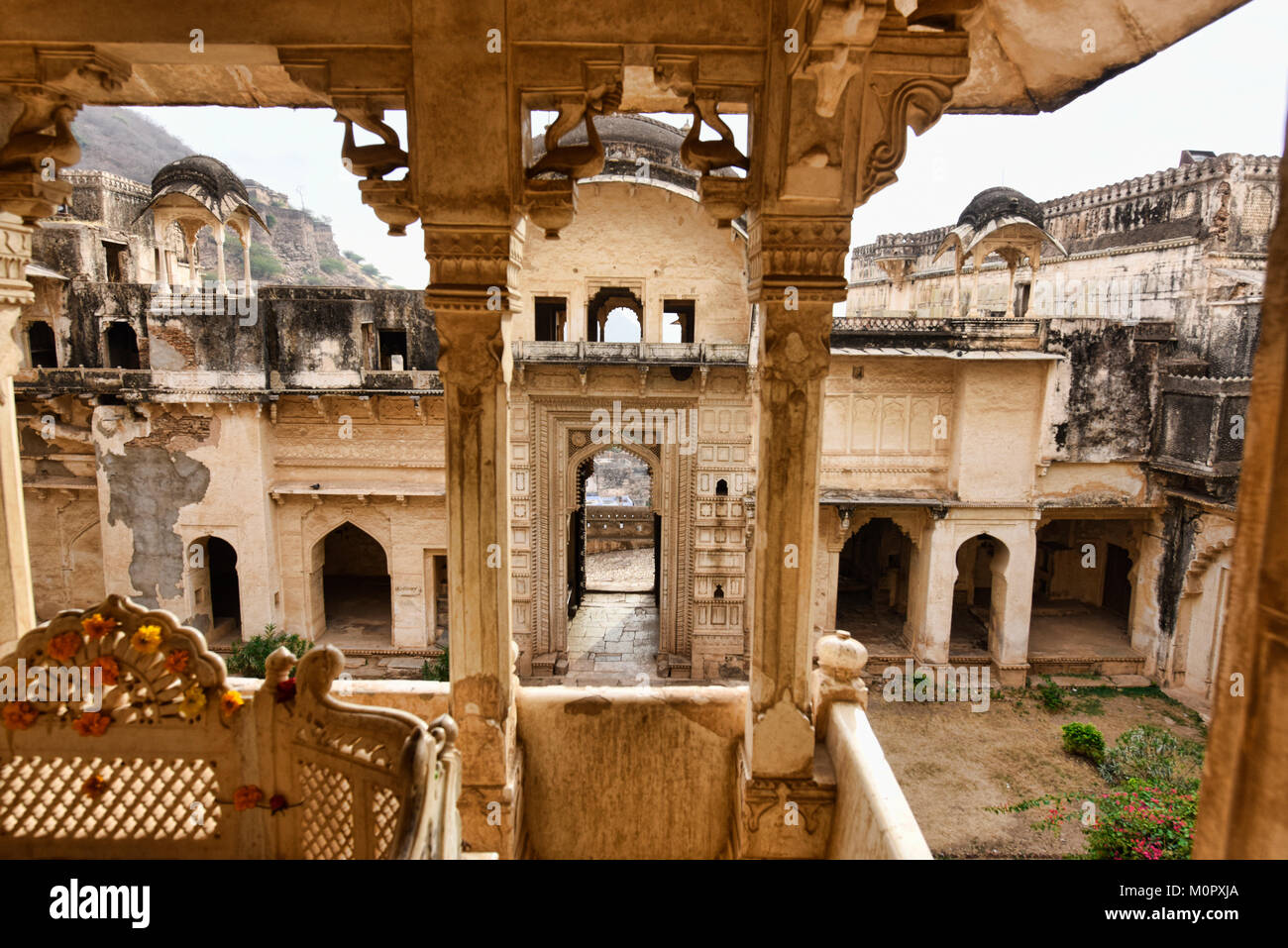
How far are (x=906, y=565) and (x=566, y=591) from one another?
7.39 metres

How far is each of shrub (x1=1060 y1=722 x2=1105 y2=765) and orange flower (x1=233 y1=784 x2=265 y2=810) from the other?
11.3 m

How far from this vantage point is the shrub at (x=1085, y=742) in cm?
1048

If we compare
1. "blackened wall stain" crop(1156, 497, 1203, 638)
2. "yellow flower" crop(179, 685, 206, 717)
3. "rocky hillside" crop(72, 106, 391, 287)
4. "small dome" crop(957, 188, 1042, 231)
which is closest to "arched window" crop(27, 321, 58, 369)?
"rocky hillside" crop(72, 106, 391, 287)

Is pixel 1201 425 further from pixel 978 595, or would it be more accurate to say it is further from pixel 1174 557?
pixel 978 595

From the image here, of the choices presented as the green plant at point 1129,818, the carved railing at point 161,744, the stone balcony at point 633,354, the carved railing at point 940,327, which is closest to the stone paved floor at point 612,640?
the stone balcony at point 633,354

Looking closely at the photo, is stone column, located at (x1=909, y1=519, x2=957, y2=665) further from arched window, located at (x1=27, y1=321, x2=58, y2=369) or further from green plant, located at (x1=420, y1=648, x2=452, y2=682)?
arched window, located at (x1=27, y1=321, x2=58, y2=369)

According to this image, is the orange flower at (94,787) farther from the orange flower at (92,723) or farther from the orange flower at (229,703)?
the orange flower at (229,703)

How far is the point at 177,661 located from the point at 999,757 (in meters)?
11.0

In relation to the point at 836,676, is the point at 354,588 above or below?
below

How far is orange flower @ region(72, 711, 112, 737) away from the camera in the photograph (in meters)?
2.68

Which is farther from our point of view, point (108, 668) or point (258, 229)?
point (258, 229)

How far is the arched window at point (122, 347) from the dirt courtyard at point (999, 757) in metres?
14.4

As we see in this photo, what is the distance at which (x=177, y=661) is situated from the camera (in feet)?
8.80

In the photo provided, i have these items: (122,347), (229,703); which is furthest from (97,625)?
(122,347)
